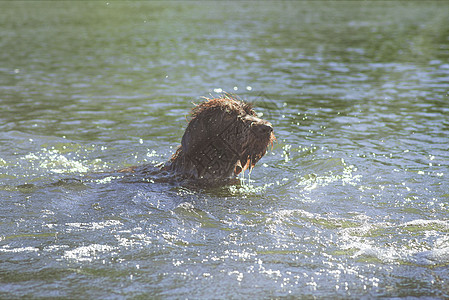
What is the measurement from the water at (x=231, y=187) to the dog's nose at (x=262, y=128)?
0.98 m

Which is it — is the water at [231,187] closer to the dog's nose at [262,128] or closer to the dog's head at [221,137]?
the dog's head at [221,137]

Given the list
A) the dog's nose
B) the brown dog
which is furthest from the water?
the dog's nose

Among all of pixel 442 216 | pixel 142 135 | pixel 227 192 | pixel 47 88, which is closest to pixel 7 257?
pixel 227 192

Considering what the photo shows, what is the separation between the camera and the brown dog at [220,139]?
7766 mm

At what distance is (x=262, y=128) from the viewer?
25.6 feet

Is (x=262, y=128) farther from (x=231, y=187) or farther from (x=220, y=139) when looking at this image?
(x=231, y=187)

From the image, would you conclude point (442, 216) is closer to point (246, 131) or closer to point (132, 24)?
point (246, 131)

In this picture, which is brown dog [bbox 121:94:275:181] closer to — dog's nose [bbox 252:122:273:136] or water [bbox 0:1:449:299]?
dog's nose [bbox 252:122:273:136]

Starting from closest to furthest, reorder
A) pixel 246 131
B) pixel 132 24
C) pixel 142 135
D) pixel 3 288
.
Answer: pixel 3 288 → pixel 246 131 → pixel 142 135 → pixel 132 24

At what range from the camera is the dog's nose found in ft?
25.6

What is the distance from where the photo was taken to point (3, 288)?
198 inches

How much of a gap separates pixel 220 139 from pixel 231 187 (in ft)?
2.71

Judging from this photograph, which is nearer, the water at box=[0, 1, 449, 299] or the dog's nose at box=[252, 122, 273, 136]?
the water at box=[0, 1, 449, 299]

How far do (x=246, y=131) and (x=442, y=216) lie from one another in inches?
115
